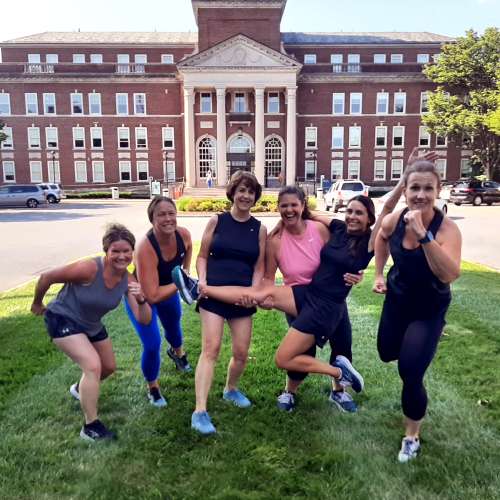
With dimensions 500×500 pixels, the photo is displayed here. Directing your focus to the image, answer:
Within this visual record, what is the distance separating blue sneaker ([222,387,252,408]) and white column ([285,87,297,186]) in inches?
1644

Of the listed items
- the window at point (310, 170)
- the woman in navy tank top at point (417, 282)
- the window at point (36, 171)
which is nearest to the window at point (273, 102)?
the window at point (310, 170)

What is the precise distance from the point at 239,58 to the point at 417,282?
1785 inches

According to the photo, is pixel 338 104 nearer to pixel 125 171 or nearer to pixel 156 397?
pixel 125 171

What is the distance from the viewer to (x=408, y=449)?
11.2 ft

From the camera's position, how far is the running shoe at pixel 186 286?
147 inches

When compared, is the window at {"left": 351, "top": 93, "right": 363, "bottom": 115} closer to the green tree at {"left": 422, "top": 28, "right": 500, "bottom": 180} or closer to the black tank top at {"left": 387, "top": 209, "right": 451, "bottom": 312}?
the green tree at {"left": 422, "top": 28, "right": 500, "bottom": 180}

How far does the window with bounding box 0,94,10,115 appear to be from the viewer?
4909 centimetres

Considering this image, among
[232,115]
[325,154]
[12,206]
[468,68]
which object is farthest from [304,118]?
[12,206]

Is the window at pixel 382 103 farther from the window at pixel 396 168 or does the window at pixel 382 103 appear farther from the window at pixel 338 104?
the window at pixel 396 168

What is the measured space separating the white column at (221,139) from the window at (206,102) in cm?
201

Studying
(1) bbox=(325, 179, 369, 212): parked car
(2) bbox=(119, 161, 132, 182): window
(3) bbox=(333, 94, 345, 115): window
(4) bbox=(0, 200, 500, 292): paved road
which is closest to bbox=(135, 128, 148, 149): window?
(2) bbox=(119, 161, 132, 182): window

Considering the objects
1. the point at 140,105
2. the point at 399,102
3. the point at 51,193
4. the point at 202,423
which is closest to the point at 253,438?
the point at 202,423

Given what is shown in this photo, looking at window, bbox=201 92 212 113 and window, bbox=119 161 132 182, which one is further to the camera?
window, bbox=119 161 132 182

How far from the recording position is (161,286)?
13.6 feet
